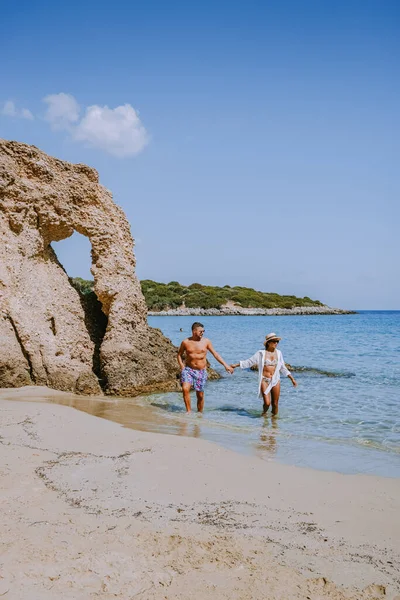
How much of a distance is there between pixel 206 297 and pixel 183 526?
80.6m

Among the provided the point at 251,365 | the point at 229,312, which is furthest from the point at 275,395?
the point at 229,312

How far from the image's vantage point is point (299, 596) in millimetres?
2771

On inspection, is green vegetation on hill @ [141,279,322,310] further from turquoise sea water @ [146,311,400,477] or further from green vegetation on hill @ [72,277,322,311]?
turquoise sea water @ [146,311,400,477]

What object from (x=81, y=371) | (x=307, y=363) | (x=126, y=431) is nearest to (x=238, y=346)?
(x=307, y=363)

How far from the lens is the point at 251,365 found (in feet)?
29.8

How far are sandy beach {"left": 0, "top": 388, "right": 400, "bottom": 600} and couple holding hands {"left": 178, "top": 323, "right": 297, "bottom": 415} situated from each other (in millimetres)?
3267

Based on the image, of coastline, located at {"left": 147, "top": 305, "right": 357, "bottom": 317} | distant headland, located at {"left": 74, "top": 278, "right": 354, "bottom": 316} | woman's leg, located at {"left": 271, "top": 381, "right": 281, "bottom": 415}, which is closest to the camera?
woman's leg, located at {"left": 271, "top": 381, "right": 281, "bottom": 415}

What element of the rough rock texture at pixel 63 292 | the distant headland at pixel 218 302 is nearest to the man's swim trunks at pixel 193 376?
the rough rock texture at pixel 63 292

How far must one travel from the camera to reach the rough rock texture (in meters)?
9.93

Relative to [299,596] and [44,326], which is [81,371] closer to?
[44,326]

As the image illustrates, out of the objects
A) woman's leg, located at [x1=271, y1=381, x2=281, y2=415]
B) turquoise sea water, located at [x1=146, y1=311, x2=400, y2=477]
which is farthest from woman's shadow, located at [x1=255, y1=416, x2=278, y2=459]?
woman's leg, located at [x1=271, y1=381, x2=281, y2=415]

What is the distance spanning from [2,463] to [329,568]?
320 centimetres

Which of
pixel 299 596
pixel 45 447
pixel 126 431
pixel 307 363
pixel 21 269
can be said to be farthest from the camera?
pixel 307 363

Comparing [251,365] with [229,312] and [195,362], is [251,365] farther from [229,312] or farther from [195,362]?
[229,312]
